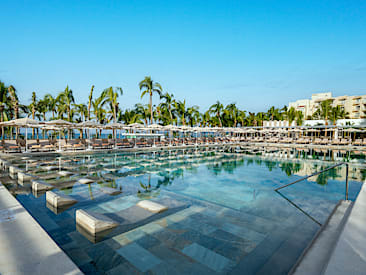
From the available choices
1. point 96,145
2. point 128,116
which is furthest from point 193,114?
point 96,145

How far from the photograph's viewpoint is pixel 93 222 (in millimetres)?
3348

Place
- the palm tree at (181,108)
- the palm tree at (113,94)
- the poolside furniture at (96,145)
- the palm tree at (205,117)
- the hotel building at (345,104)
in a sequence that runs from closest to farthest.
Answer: the poolside furniture at (96,145) < the palm tree at (113,94) < the palm tree at (181,108) < the palm tree at (205,117) < the hotel building at (345,104)

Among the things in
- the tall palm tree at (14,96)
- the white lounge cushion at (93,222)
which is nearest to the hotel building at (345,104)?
the white lounge cushion at (93,222)

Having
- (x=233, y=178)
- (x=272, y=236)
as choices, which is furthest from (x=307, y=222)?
(x=233, y=178)

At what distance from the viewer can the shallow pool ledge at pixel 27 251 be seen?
209cm

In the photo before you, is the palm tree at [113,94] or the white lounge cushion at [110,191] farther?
the palm tree at [113,94]

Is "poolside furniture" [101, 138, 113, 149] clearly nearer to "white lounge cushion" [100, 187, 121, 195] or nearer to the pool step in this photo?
"white lounge cushion" [100, 187, 121, 195]

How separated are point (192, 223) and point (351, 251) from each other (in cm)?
228

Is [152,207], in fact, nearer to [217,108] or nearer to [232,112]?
[217,108]

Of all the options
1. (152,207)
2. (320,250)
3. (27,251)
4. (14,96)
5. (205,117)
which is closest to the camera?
(27,251)

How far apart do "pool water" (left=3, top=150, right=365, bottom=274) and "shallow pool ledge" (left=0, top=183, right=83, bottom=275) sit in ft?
1.12

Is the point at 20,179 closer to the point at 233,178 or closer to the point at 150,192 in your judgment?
the point at 150,192

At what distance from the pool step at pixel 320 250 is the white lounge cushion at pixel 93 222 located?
273 cm

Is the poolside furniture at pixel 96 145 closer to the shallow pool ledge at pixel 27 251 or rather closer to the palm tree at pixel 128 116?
the shallow pool ledge at pixel 27 251
